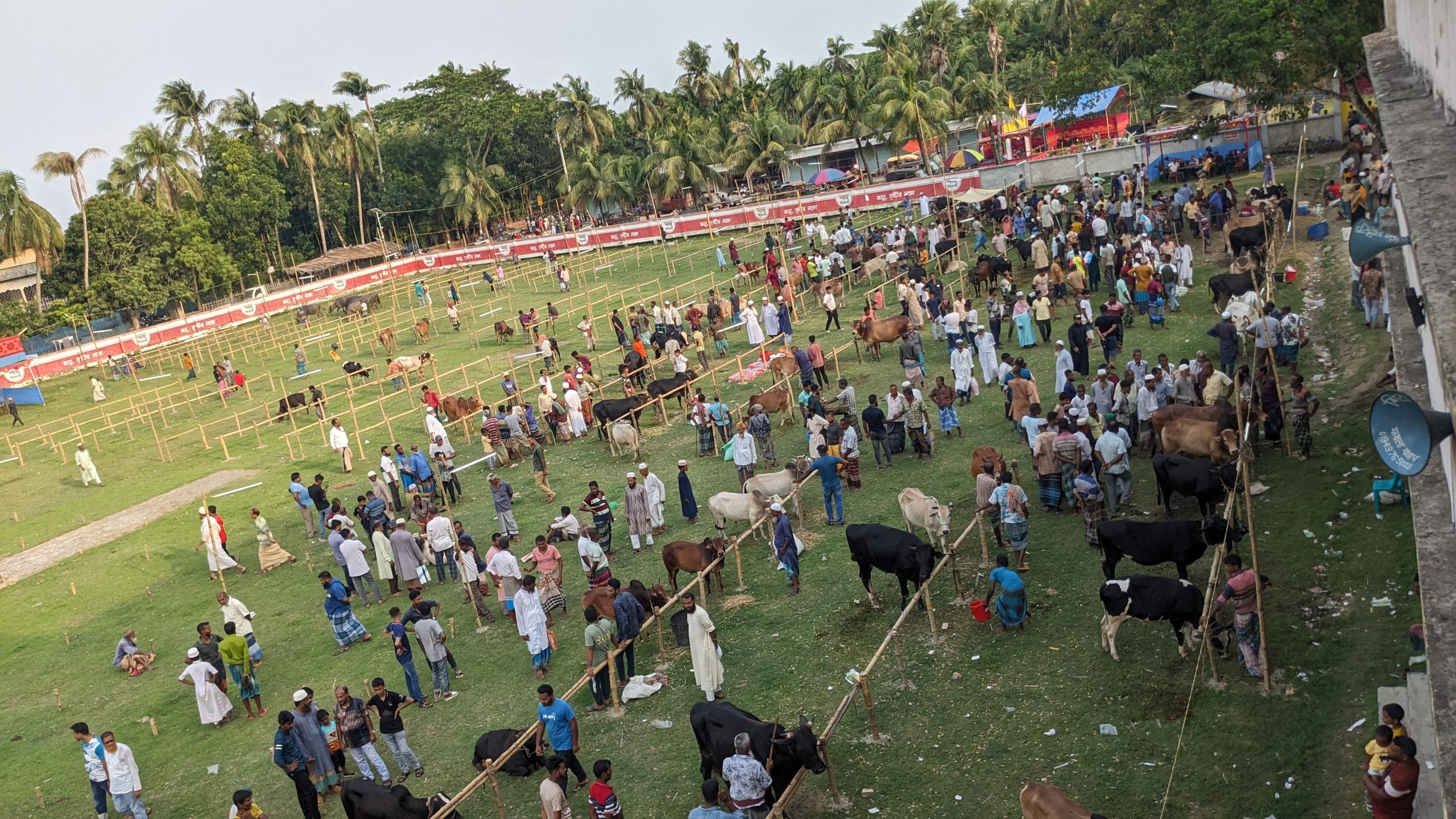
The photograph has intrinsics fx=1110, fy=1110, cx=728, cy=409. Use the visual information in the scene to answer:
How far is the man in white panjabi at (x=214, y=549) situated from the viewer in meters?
22.4

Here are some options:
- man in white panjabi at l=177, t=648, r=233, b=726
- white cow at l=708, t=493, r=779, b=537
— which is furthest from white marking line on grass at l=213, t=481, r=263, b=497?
white cow at l=708, t=493, r=779, b=537

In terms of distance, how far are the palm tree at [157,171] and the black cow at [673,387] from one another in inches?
1872

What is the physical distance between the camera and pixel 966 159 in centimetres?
5725

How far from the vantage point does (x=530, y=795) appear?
13.2 meters

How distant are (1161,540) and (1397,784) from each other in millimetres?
5750

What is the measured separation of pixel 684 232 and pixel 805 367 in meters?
30.8

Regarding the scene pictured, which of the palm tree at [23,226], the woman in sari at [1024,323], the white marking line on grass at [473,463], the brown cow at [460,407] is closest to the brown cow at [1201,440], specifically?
the woman in sari at [1024,323]

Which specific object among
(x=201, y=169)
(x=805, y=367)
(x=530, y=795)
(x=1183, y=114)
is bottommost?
(x=530, y=795)

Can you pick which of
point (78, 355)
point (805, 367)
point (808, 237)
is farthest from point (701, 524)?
point (78, 355)

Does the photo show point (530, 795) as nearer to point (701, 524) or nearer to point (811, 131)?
point (701, 524)

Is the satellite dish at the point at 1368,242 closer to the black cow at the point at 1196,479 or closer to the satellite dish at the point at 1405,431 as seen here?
the satellite dish at the point at 1405,431

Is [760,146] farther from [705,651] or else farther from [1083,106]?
[705,651]

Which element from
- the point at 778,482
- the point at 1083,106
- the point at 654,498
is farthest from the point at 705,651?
the point at 1083,106

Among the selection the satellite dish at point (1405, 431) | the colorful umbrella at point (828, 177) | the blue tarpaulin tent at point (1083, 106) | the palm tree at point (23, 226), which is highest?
the palm tree at point (23, 226)
